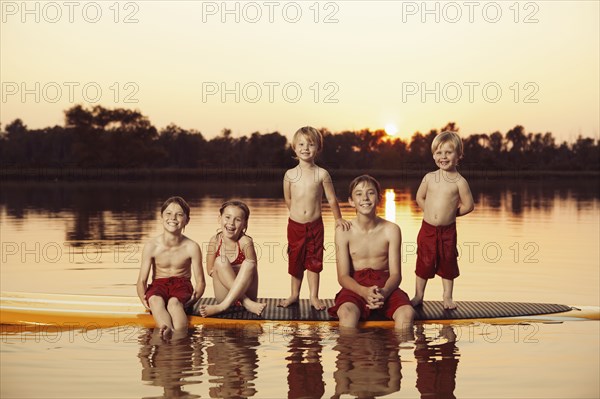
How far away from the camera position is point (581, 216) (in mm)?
22828

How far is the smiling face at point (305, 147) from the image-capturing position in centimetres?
761

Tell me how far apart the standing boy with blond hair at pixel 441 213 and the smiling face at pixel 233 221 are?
59.7 inches

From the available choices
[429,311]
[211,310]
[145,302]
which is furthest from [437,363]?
[145,302]

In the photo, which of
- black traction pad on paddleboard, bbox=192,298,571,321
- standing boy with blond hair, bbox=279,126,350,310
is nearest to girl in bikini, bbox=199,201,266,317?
black traction pad on paddleboard, bbox=192,298,571,321

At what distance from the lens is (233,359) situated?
21.9 ft

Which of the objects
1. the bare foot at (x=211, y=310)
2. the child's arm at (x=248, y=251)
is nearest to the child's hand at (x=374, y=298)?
the child's arm at (x=248, y=251)

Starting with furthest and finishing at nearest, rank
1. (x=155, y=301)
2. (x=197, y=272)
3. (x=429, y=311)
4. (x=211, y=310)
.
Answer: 1. (x=429, y=311)
2. (x=211, y=310)
3. (x=155, y=301)
4. (x=197, y=272)

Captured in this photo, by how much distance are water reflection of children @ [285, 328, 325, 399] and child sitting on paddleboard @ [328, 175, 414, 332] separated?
351 mm

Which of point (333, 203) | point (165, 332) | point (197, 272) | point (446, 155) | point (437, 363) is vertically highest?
point (446, 155)

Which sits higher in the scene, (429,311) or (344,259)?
(344,259)

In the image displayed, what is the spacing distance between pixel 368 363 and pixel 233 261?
5.61 feet

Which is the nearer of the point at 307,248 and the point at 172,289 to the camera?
the point at 172,289

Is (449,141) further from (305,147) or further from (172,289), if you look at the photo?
(172,289)

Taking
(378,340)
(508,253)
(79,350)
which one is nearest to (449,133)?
(378,340)
